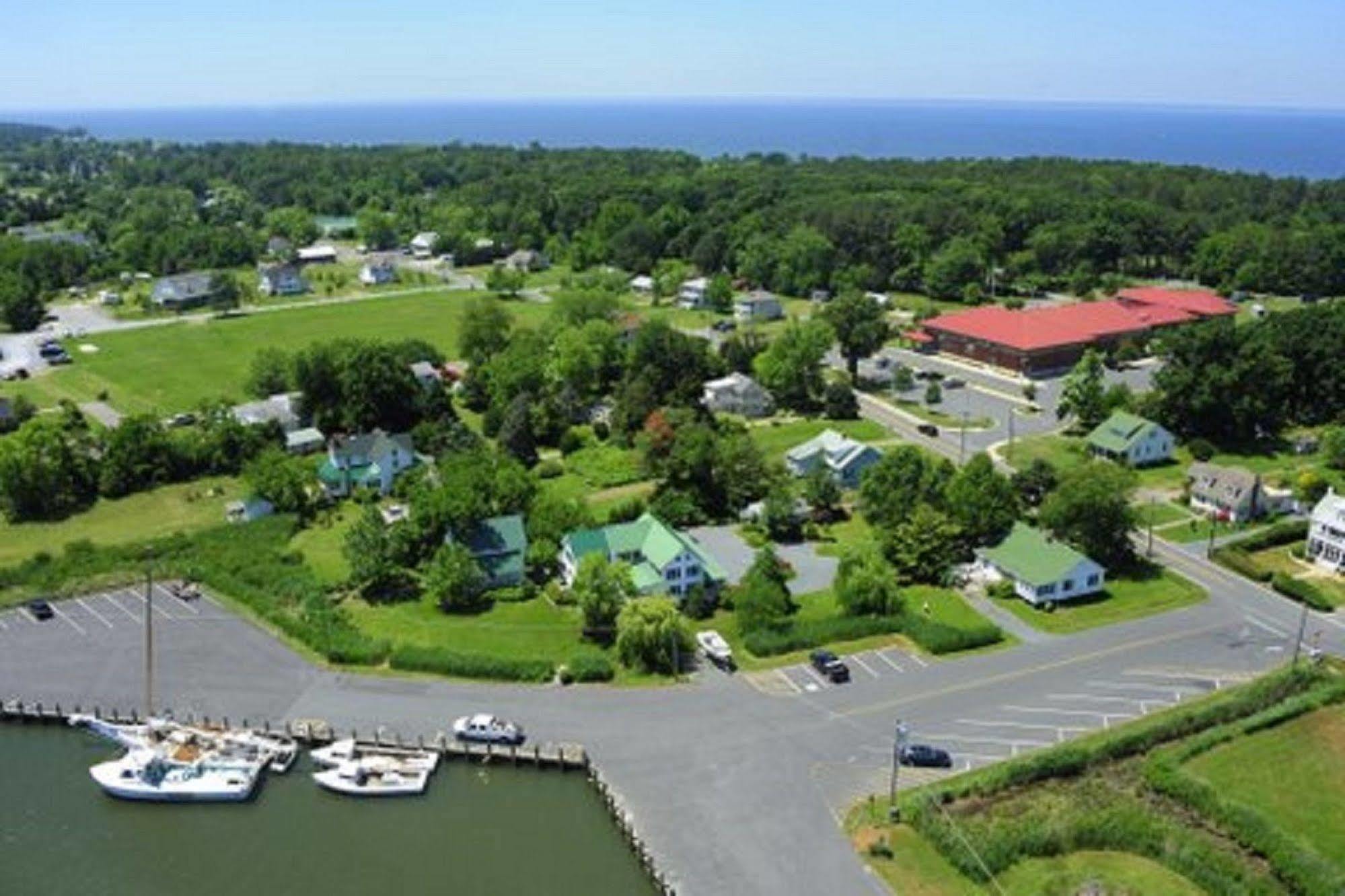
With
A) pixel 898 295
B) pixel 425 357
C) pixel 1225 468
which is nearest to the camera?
pixel 1225 468

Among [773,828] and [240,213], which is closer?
[773,828]

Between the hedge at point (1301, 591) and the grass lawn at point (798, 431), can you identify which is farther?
the grass lawn at point (798, 431)

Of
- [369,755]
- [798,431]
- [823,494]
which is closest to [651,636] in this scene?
[369,755]

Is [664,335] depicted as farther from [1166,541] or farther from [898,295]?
[898,295]

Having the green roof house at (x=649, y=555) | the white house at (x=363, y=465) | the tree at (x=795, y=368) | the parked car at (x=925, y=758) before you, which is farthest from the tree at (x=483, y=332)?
the parked car at (x=925, y=758)

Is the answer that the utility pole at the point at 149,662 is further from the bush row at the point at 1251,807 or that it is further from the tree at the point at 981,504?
the tree at the point at 981,504

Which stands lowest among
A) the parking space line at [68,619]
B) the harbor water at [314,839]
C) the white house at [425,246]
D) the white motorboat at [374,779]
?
the harbor water at [314,839]

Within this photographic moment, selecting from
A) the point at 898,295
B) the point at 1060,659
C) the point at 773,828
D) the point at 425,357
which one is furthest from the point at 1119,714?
the point at 898,295
